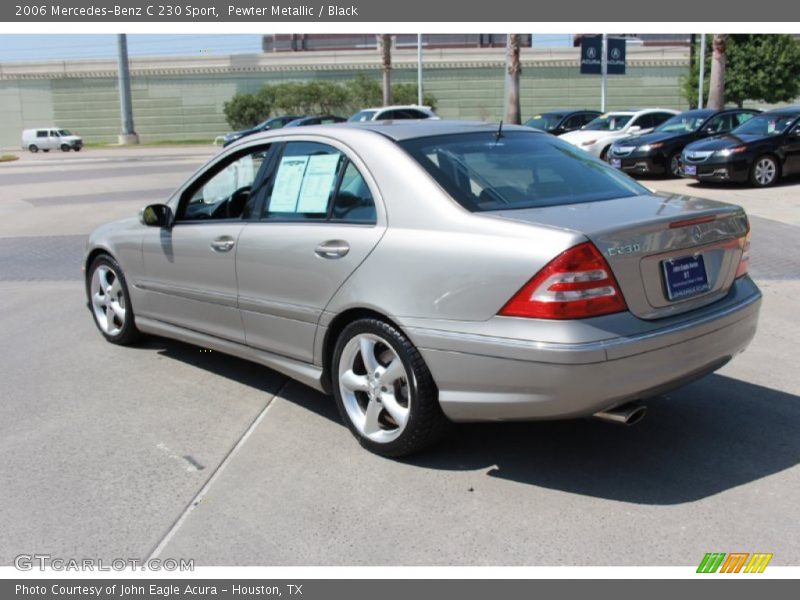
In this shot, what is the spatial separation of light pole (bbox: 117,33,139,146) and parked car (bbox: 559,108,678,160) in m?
41.9

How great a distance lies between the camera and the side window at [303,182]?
458 cm

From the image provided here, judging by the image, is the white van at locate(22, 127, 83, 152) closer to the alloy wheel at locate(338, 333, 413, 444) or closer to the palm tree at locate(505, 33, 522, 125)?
the palm tree at locate(505, 33, 522, 125)

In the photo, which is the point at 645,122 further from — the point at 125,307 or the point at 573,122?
the point at 125,307

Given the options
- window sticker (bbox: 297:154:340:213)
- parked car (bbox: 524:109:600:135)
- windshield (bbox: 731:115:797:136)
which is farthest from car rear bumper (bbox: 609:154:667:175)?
window sticker (bbox: 297:154:340:213)

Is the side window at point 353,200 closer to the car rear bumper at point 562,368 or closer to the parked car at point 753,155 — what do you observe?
the car rear bumper at point 562,368

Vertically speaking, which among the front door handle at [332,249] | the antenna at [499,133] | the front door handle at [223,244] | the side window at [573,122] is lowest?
the front door handle at [223,244]

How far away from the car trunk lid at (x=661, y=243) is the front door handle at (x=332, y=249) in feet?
2.76

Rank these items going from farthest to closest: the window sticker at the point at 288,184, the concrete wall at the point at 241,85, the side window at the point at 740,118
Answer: the concrete wall at the point at 241,85, the side window at the point at 740,118, the window sticker at the point at 288,184

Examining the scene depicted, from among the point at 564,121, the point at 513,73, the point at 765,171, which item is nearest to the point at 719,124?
the point at 765,171

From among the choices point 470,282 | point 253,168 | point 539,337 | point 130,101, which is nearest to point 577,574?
point 539,337

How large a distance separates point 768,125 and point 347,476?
15187mm

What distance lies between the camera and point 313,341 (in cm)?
448

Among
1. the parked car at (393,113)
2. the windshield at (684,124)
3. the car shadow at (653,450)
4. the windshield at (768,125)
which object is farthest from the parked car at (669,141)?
the car shadow at (653,450)

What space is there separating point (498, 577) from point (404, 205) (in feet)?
5.91
